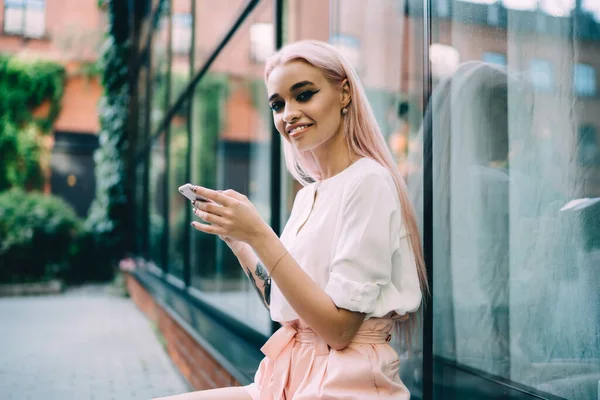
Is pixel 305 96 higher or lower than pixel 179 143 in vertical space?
Answer: lower

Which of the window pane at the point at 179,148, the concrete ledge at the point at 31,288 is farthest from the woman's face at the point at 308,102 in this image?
the concrete ledge at the point at 31,288

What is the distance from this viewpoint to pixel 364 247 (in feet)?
3.61

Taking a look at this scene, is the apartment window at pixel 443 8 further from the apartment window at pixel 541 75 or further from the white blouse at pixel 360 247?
the white blouse at pixel 360 247

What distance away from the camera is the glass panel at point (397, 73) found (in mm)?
1977

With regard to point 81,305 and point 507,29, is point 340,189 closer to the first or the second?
point 507,29

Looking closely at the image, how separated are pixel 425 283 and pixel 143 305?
6.52 metres

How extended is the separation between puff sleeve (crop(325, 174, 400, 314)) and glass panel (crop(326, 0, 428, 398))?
0.80 metres

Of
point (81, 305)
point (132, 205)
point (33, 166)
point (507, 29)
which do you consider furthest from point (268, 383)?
point (33, 166)

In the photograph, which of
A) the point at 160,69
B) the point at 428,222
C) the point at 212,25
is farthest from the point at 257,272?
the point at 160,69

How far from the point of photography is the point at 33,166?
14.0 m

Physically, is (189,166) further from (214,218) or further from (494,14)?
(214,218)

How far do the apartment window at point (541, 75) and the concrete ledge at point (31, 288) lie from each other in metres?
9.56

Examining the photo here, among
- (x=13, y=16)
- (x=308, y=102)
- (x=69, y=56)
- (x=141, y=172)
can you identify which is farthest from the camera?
(x=13, y=16)

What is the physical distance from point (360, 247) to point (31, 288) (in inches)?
379
